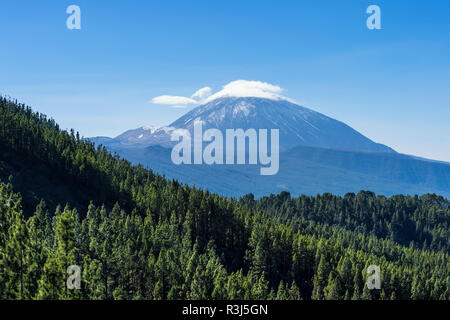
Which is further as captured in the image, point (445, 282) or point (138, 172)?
point (138, 172)

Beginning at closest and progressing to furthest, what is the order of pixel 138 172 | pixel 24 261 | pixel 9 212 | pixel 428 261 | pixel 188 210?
pixel 24 261 < pixel 9 212 < pixel 188 210 < pixel 428 261 < pixel 138 172

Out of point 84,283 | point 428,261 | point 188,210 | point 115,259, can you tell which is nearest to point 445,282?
point 428,261
